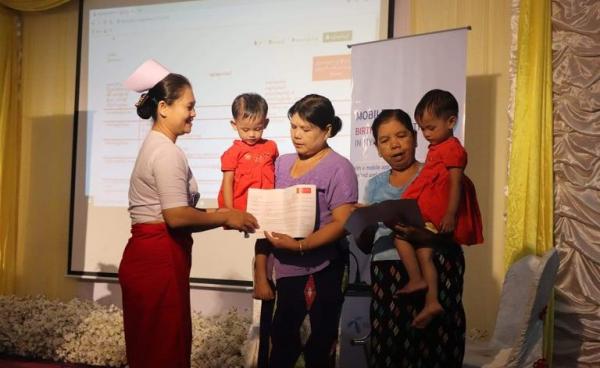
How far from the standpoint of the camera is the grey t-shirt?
2385mm

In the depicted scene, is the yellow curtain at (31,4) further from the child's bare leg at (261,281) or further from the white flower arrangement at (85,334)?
the child's bare leg at (261,281)

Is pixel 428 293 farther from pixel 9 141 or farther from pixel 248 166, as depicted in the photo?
pixel 9 141

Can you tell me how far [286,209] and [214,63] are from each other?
2.41 meters

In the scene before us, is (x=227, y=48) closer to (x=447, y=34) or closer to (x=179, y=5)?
(x=179, y=5)

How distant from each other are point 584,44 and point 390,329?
89.6 inches

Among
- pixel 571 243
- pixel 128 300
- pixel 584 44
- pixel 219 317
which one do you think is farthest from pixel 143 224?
pixel 584 44

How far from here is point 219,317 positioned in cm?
446

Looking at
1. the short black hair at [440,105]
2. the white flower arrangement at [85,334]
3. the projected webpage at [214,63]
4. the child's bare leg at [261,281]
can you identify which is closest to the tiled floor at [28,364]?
the white flower arrangement at [85,334]

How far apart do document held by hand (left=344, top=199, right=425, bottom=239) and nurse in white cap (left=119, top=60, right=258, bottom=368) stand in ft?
1.68

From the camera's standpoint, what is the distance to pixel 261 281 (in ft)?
8.48

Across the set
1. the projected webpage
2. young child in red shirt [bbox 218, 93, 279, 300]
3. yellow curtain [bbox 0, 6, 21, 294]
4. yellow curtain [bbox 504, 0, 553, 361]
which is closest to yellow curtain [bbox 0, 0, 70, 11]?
yellow curtain [bbox 0, 6, 21, 294]

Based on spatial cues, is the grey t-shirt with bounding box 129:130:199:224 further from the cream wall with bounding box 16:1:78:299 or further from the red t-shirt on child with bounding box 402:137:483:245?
the cream wall with bounding box 16:1:78:299

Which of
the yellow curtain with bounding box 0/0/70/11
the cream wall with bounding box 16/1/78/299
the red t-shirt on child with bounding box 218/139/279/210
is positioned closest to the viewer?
the red t-shirt on child with bounding box 218/139/279/210

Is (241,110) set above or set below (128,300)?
above
